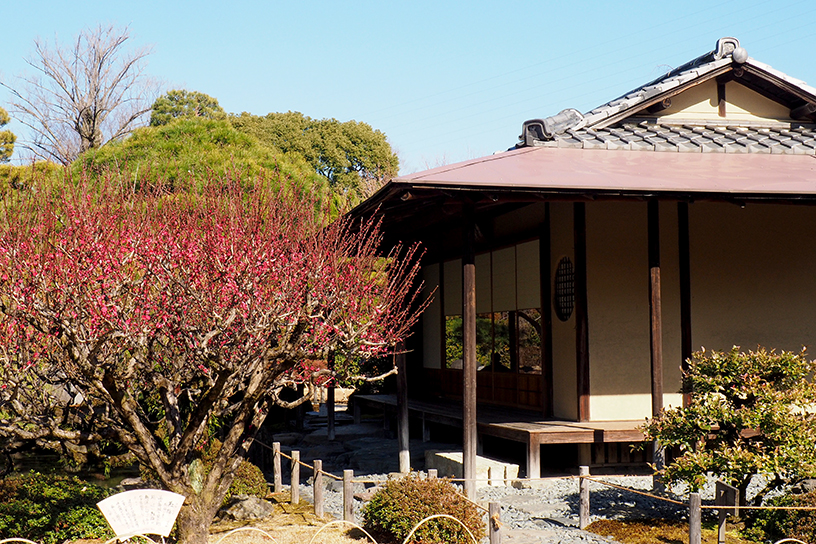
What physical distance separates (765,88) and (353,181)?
98.6 ft

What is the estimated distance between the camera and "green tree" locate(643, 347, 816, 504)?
7.68m

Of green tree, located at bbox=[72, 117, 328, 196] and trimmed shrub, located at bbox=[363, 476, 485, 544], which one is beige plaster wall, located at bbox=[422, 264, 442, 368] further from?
trimmed shrub, located at bbox=[363, 476, 485, 544]

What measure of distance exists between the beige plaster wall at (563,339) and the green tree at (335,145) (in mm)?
29180

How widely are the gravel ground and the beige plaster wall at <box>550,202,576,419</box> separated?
1.40m

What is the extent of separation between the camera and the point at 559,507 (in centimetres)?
932

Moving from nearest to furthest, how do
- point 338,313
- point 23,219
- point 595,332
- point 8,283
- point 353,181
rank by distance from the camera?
point 8,283 → point 23,219 → point 338,313 → point 595,332 → point 353,181

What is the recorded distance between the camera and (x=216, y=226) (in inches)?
321

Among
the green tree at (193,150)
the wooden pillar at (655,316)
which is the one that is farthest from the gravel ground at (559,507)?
the green tree at (193,150)

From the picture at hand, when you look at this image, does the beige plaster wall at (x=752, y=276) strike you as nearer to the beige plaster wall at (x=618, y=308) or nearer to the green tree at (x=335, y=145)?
the beige plaster wall at (x=618, y=308)

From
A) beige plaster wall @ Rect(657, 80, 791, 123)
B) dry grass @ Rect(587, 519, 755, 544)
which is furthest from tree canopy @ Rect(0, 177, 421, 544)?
beige plaster wall @ Rect(657, 80, 791, 123)

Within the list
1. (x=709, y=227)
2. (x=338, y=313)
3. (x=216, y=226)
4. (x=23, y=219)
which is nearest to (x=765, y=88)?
(x=709, y=227)

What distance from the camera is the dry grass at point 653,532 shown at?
782 centimetres

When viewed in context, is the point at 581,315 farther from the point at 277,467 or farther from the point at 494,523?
the point at 494,523

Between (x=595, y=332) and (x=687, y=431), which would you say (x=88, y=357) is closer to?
(x=687, y=431)
